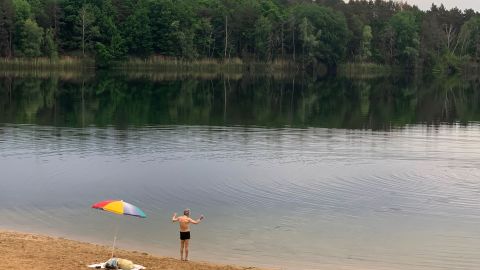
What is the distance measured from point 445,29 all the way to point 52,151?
162080mm

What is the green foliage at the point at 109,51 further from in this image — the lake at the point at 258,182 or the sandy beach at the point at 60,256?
the sandy beach at the point at 60,256

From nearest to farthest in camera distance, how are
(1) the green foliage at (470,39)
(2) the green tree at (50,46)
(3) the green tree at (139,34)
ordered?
(2) the green tree at (50,46)
(3) the green tree at (139,34)
(1) the green foliage at (470,39)

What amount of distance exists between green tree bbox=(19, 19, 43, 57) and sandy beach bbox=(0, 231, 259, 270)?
101m

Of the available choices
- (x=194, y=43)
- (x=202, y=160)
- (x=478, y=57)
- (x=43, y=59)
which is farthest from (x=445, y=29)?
(x=202, y=160)

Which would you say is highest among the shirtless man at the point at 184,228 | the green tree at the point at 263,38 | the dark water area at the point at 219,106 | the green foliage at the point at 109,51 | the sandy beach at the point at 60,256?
the green tree at the point at 263,38

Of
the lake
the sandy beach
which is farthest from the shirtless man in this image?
the lake

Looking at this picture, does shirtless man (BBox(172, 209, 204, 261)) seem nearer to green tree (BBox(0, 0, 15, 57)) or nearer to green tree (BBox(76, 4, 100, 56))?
green tree (BBox(0, 0, 15, 57))

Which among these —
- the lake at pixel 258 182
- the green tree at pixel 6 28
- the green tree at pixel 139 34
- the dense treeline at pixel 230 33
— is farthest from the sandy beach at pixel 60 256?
the green tree at pixel 139 34

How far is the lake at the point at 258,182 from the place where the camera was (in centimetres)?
2033

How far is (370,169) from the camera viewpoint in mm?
32156

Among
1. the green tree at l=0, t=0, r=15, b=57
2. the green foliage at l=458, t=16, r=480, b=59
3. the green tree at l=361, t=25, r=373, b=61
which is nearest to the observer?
the green tree at l=0, t=0, r=15, b=57

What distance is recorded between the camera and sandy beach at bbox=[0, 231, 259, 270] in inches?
638

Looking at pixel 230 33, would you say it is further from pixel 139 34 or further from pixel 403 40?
pixel 403 40

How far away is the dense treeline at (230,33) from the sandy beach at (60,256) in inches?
3992
